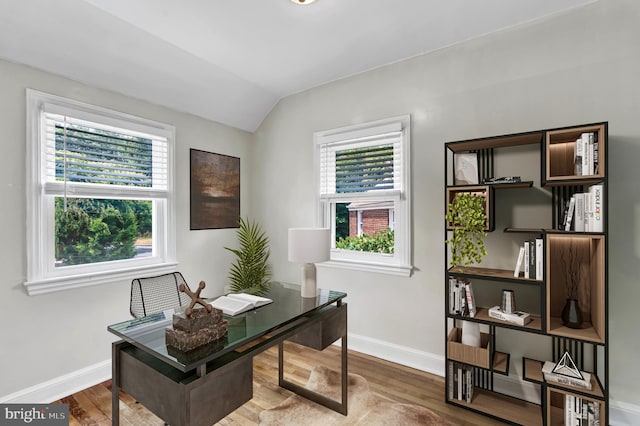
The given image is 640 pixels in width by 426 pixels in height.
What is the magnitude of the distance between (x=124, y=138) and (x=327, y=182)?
1.91m

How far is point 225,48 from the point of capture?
260cm

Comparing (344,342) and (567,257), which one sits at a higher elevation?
(567,257)

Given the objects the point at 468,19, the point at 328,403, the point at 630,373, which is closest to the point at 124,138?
the point at 328,403

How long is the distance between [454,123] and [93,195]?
2.97 metres

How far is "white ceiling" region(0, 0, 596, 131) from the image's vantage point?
2053 mm

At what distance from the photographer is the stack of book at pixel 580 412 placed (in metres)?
1.76

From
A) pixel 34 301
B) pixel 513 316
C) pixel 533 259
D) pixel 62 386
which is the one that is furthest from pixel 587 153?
pixel 62 386

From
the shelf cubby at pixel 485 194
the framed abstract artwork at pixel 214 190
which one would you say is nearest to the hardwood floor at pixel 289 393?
the shelf cubby at pixel 485 194

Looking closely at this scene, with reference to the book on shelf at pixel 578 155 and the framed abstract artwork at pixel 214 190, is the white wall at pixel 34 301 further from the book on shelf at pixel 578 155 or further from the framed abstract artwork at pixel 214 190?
the book on shelf at pixel 578 155

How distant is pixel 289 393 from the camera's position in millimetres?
2326

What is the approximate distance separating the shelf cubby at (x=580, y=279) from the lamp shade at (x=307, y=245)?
136cm

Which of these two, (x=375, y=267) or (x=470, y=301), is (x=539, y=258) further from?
(x=375, y=267)

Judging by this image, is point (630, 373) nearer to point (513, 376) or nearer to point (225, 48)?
point (513, 376)

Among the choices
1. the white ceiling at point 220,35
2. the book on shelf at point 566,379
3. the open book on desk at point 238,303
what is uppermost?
the white ceiling at point 220,35
